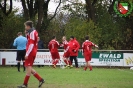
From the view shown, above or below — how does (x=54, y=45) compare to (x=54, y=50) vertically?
above

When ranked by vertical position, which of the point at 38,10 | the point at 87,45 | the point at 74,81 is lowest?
the point at 74,81

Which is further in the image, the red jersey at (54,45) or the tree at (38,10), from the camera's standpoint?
the tree at (38,10)

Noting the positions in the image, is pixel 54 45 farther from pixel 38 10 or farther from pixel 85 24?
pixel 38 10

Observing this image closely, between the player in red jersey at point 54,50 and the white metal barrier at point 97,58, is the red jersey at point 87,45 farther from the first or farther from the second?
the white metal barrier at point 97,58

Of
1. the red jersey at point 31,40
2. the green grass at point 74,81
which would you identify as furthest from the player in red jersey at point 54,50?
the red jersey at point 31,40

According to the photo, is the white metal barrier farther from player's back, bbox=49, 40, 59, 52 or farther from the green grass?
the green grass

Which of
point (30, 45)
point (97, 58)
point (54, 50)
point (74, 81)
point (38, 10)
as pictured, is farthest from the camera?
point (38, 10)

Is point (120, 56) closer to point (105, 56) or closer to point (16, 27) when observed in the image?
point (105, 56)

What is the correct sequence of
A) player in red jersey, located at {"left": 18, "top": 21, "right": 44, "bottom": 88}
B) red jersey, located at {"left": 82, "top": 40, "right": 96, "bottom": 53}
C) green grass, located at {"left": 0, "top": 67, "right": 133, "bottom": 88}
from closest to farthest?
player in red jersey, located at {"left": 18, "top": 21, "right": 44, "bottom": 88} < green grass, located at {"left": 0, "top": 67, "right": 133, "bottom": 88} < red jersey, located at {"left": 82, "top": 40, "right": 96, "bottom": 53}

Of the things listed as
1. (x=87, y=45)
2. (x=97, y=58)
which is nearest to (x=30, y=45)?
(x=87, y=45)

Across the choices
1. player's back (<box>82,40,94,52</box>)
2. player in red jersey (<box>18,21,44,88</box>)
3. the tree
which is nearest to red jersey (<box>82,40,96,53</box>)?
player's back (<box>82,40,94,52</box>)

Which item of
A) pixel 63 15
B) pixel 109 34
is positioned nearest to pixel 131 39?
pixel 109 34

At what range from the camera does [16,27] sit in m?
38.4

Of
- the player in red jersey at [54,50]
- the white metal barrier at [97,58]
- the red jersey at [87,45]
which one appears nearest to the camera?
the red jersey at [87,45]
